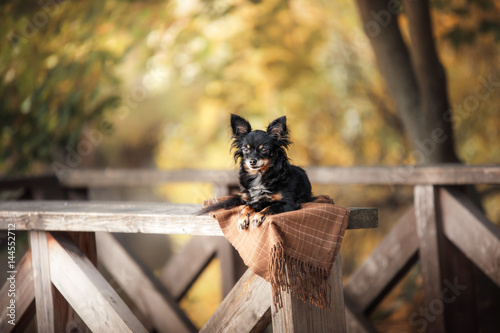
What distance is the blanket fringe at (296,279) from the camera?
5.15ft

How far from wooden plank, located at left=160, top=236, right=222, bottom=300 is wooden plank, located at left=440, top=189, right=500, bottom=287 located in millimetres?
1497

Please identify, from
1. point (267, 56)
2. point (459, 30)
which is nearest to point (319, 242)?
point (459, 30)

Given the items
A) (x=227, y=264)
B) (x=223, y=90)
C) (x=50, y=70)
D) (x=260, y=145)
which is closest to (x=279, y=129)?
(x=260, y=145)

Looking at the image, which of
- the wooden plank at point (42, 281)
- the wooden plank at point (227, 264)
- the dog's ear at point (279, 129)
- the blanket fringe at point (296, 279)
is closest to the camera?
the blanket fringe at point (296, 279)

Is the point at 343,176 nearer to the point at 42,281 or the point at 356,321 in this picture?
the point at 356,321

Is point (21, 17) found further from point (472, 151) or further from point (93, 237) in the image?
point (472, 151)

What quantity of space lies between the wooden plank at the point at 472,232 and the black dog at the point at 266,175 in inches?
40.9

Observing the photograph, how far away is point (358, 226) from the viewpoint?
1.73m

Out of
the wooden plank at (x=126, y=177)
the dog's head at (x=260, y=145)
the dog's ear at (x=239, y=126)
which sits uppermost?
the wooden plank at (x=126, y=177)

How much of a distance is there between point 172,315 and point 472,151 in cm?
402

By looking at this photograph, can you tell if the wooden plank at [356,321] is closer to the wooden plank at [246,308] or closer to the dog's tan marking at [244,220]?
the wooden plank at [246,308]

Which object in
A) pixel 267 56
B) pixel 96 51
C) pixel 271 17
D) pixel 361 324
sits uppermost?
pixel 271 17

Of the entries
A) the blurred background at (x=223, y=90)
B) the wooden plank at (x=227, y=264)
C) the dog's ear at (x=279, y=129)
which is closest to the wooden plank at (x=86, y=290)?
the dog's ear at (x=279, y=129)

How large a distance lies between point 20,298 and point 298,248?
1.42 metres
